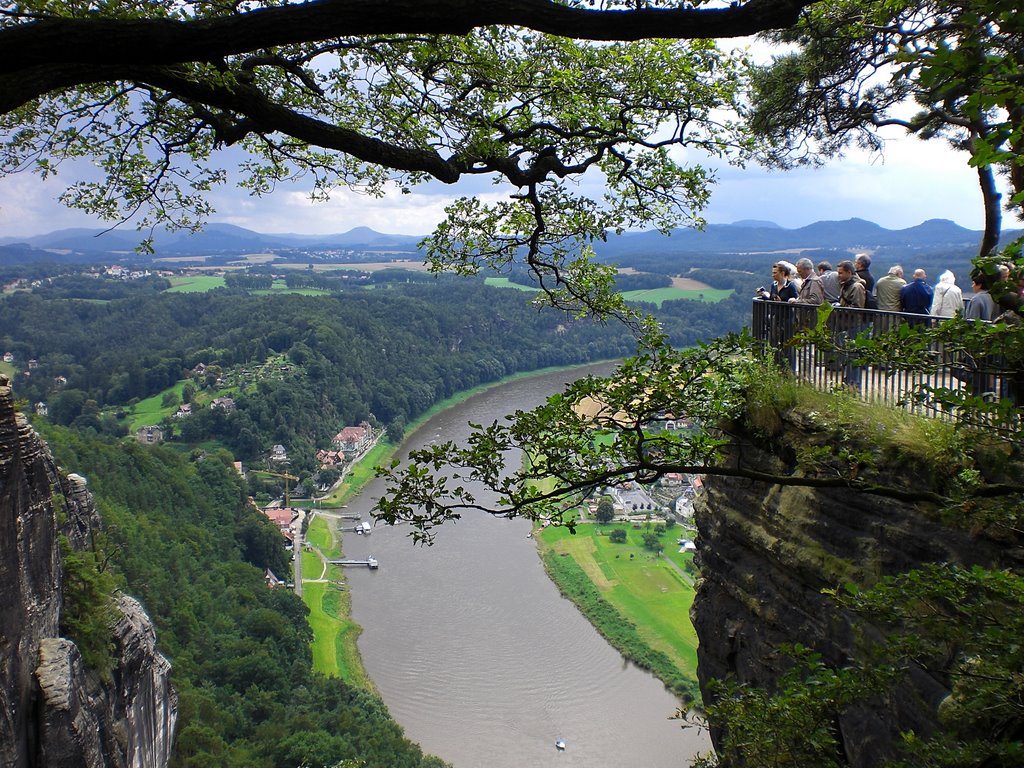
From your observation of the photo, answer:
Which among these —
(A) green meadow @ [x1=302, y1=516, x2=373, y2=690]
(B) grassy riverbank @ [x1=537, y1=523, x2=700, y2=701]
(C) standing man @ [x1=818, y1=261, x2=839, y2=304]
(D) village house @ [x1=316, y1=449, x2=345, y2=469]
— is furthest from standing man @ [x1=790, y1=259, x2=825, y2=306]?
(D) village house @ [x1=316, y1=449, x2=345, y2=469]

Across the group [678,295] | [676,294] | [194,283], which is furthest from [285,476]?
[194,283]

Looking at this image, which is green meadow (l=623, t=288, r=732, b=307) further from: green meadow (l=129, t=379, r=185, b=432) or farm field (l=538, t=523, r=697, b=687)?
farm field (l=538, t=523, r=697, b=687)

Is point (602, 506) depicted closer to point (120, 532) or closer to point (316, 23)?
point (120, 532)

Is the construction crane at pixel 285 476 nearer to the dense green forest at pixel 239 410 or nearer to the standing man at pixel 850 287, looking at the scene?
the dense green forest at pixel 239 410

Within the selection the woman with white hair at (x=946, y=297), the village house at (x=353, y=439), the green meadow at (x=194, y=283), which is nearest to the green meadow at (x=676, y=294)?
the village house at (x=353, y=439)

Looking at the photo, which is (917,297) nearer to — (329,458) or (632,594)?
(632,594)

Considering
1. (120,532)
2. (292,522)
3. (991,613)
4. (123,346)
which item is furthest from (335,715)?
(123,346)
